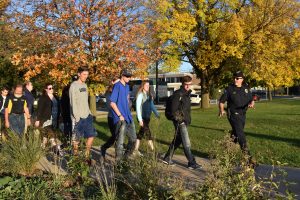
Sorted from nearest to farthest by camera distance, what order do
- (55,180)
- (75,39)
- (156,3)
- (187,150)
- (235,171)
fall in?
(235,171) → (55,180) → (187,150) → (75,39) → (156,3)

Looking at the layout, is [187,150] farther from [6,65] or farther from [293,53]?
[6,65]

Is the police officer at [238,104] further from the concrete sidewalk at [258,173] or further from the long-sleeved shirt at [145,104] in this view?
the long-sleeved shirt at [145,104]

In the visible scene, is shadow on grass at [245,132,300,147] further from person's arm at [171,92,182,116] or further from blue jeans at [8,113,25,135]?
blue jeans at [8,113,25,135]

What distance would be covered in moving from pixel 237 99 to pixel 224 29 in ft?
62.9

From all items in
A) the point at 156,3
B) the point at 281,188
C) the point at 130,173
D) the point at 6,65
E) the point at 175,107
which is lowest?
the point at 281,188

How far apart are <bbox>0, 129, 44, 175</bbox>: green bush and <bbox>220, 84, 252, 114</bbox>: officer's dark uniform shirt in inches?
134

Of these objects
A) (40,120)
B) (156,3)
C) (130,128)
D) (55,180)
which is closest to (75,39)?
(156,3)

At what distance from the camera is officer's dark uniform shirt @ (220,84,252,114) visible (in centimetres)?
762

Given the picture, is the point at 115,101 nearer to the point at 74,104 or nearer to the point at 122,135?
the point at 122,135

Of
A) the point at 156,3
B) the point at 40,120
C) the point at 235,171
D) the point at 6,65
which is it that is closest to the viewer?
the point at 235,171

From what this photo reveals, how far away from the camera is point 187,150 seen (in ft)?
24.3

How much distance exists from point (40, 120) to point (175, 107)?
3.75m

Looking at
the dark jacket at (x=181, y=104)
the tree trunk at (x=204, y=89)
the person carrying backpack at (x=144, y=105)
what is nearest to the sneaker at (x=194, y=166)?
the dark jacket at (x=181, y=104)

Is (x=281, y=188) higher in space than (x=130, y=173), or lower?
lower
